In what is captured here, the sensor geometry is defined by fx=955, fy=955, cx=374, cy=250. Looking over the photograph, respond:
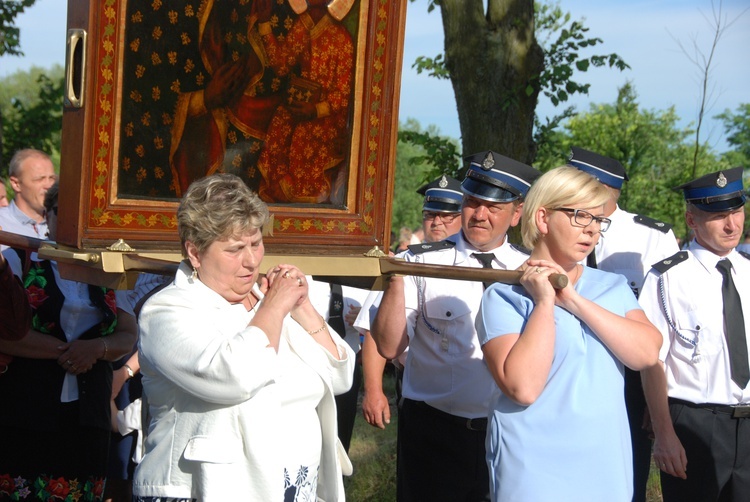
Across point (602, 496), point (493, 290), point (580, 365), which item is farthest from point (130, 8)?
point (602, 496)

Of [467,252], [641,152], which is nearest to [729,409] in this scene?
[467,252]

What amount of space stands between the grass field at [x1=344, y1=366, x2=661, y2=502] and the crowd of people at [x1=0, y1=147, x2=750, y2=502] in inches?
37.4

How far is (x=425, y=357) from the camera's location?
14.7 feet

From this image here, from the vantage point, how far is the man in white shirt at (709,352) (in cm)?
444

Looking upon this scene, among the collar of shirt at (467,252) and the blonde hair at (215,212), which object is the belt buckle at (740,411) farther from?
the blonde hair at (215,212)

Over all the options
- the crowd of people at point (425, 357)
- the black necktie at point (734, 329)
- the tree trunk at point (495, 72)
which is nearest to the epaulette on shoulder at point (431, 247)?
the crowd of people at point (425, 357)

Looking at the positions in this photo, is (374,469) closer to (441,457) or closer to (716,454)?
(441,457)

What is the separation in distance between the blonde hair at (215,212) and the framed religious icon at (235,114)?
1.13ft

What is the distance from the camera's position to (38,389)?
446 cm

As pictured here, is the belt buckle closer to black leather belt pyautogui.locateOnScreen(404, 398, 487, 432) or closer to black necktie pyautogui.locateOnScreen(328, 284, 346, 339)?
black leather belt pyautogui.locateOnScreen(404, 398, 487, 432)

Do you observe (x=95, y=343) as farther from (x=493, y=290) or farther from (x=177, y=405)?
(x=493, y=290)

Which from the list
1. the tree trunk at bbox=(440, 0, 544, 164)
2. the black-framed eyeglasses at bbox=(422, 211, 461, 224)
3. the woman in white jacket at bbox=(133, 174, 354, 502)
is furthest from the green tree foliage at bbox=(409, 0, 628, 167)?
the woman in white jacket at bbox=(133, 174, 354, 502)

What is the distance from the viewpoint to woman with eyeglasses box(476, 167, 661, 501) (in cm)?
311

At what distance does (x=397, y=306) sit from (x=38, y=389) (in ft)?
5.65
